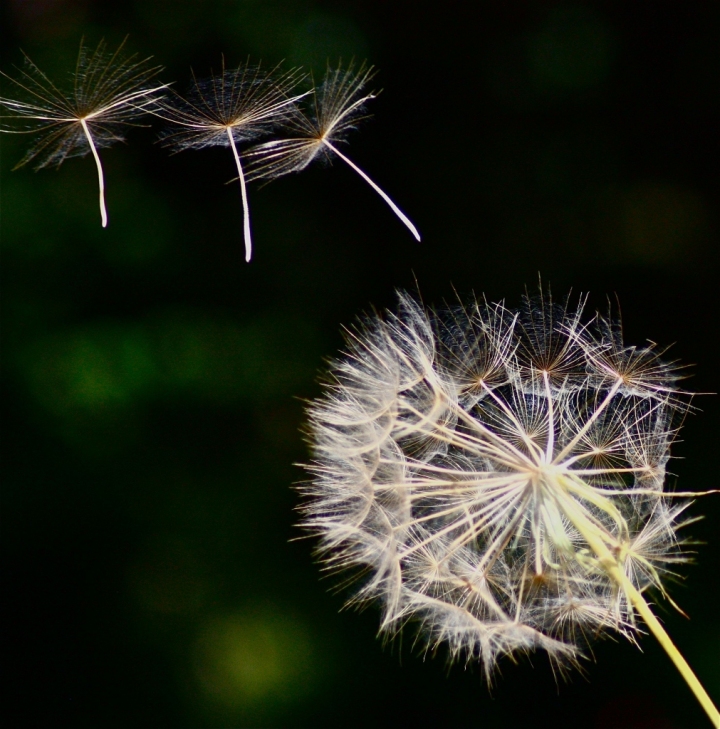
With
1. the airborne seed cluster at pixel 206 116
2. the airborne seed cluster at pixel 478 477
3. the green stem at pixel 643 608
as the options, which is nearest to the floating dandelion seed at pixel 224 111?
the airborne seed cluster at pixel 206 116

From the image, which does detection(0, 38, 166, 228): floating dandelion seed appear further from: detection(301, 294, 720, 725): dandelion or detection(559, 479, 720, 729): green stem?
detection(559, 479, 720, 729): green stem

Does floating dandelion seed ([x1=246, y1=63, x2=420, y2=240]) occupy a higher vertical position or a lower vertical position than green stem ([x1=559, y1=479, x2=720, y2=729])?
higher

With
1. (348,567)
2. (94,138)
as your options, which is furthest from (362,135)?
(348,567)

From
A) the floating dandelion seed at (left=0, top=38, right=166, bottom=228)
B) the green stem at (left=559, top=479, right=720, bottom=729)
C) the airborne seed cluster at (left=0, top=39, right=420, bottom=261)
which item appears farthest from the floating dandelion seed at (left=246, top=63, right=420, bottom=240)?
the green stem at (left=559, top=479, right=720, bottom=729)

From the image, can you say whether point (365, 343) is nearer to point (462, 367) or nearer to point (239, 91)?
point (462, 367)

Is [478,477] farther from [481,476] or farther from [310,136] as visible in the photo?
[310,136]

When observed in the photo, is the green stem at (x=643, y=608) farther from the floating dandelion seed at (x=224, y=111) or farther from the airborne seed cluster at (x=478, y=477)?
the floating dandelion seed at (x=224, y=111)

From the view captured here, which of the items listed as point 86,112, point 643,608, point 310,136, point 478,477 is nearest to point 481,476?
point 478,477
